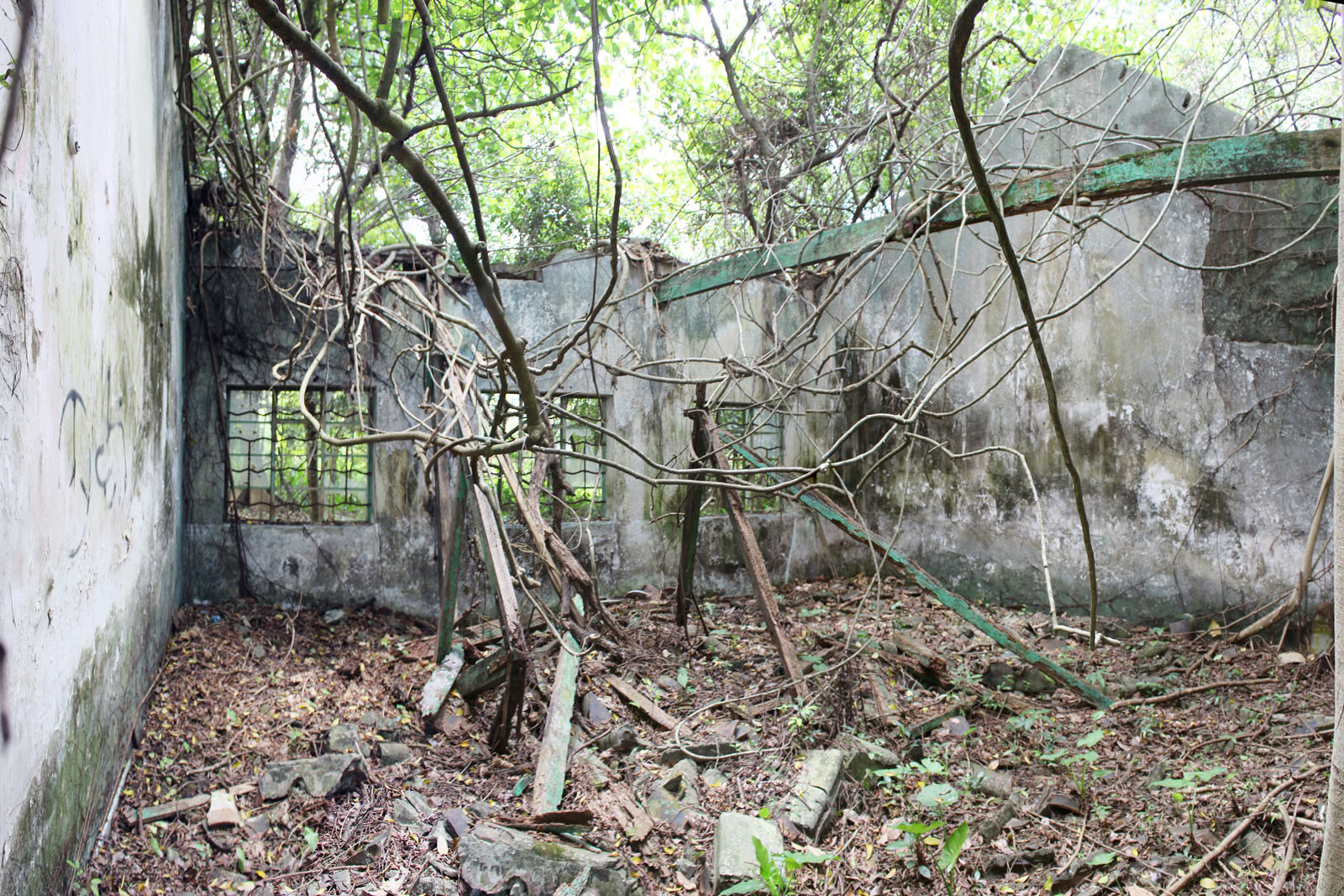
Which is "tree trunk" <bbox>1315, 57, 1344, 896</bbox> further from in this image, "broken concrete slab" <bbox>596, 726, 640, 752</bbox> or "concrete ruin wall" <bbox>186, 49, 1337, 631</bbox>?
"broken concrete slab" <bbox>596, 726, 640, 752</bbox>

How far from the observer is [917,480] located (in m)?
7.59

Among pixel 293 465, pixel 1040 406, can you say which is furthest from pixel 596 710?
pixel 1040 406

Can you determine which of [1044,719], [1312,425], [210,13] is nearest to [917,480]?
[1312,425]

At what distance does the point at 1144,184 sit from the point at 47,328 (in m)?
4.50

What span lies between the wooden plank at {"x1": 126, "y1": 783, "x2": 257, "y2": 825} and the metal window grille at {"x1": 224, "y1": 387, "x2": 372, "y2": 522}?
2.83 m

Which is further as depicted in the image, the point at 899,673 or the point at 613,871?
the point at 899,673

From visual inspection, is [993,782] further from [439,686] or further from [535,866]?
[439,686]

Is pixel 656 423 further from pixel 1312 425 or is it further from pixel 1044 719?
pixel 1312 425

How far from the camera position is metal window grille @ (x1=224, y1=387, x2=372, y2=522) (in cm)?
605

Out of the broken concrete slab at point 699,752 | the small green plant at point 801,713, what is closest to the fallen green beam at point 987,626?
the small green plant at point 801,713

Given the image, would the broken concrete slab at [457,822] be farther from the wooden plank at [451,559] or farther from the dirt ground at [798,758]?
the wooden plank at [451,559]

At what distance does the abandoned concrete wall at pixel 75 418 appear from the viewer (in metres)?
2.01

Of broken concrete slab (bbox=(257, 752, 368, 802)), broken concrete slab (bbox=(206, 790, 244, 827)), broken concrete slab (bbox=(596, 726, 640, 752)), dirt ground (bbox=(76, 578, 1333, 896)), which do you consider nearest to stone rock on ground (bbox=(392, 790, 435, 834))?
dirt ground (bbox=(76, 578, 1333, 896))

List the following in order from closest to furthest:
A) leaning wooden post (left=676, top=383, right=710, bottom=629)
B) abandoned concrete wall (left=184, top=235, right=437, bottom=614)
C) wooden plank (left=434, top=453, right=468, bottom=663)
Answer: wooden plank (left=434, top=453, right=468, bottom=663) → leaning wooden post (left=676, top=383, right=710, bottom=629) → abandoned concrete wall (left=184, top=235, right=437, bottom=614)
